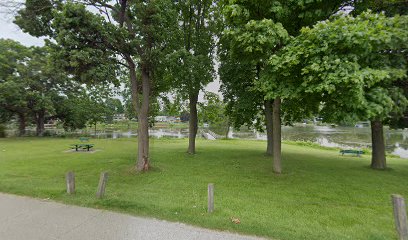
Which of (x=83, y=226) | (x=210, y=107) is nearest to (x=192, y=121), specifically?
(x=210, y=107)

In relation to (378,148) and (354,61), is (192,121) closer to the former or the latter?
(378,148)

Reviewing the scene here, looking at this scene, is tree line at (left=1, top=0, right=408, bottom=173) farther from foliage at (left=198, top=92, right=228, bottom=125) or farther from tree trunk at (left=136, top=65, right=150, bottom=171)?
foliage at (left=198, top=92, right=228, bottom=125)

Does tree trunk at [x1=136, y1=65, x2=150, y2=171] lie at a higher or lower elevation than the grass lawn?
higher

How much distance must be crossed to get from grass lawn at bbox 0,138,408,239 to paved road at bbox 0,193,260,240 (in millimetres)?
297

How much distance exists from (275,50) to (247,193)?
185 inches

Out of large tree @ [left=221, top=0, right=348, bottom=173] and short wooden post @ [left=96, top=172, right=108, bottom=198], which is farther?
large tree @ [left=221, top=0, right=348, bottom=173]

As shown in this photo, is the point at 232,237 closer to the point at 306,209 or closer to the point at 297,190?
the point at 306,209

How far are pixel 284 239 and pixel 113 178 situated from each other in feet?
20.7

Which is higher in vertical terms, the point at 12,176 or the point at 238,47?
the point at 238,47

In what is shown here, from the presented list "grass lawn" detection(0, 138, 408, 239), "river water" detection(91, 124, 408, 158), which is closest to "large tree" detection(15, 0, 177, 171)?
"grass lawn" detection(0, 138, 408, 239)

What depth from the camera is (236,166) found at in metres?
10.3

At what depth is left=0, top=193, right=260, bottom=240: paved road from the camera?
401 centimetres

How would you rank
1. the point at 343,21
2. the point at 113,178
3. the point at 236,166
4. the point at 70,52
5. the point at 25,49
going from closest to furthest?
the point at 343,21, the point at 70,52, the point at 113,178, the point at 236,166, the point at 25,49

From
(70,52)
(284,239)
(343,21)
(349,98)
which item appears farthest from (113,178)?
(343,21)
